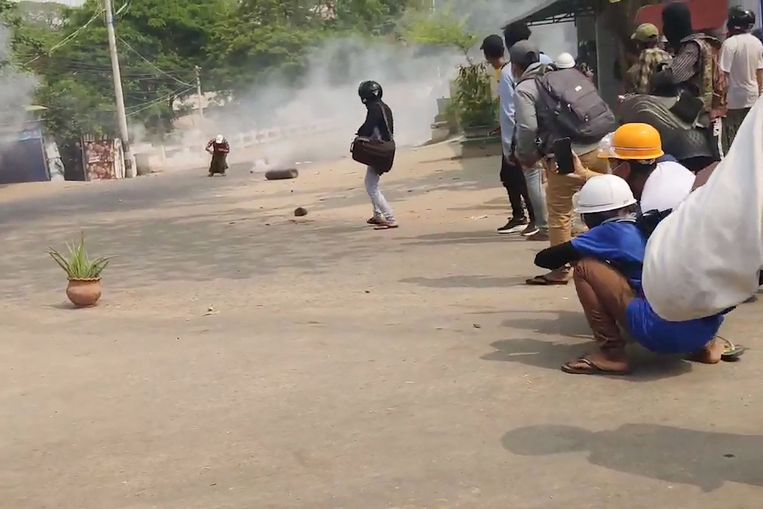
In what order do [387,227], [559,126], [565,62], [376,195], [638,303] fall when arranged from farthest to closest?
[387,227]
[376,195]
[565,62]
[559,126]
[638,303]

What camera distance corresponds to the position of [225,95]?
173ft

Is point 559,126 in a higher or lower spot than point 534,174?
higher

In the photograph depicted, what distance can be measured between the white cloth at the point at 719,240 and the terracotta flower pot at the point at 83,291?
6.03 meters

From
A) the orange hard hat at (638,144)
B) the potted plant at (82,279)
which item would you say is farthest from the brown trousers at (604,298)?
the potted plant at (82,279)

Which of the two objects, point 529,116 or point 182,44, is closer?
point 529,116

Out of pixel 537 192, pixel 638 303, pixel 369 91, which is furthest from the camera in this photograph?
pixel 369 91

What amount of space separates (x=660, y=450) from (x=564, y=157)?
8.78 feet

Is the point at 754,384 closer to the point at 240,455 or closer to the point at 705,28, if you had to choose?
the point at 240,455

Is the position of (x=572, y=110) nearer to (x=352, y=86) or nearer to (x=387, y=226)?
(x=387, y=226)

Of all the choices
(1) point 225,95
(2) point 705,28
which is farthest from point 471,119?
(1) point 225,95

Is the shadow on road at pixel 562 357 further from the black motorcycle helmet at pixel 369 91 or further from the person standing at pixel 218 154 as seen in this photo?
the person standing at pixel 218 154

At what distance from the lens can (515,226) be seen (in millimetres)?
9758

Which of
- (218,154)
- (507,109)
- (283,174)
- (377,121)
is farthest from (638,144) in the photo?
(218,154)

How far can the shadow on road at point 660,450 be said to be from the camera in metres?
3.70
